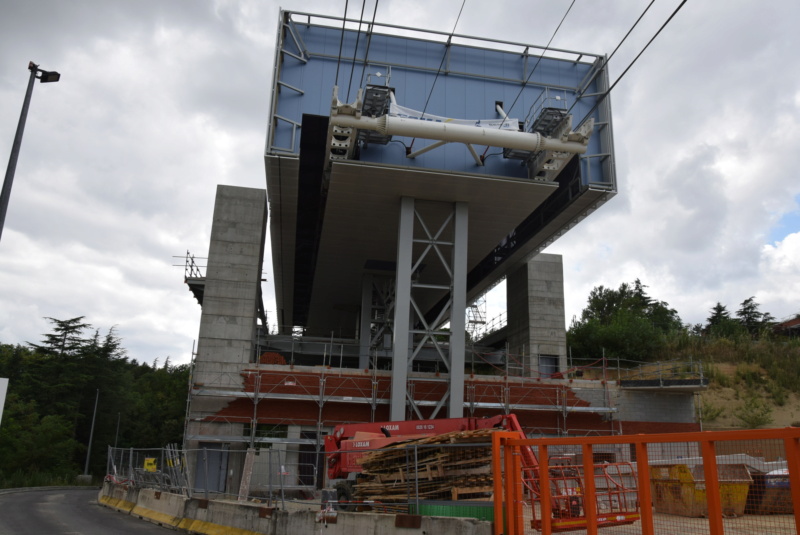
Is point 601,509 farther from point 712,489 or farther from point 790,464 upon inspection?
point 790,464

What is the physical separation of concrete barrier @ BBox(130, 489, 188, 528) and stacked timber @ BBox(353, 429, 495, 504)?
15.3ft

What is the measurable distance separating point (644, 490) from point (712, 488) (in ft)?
2.94

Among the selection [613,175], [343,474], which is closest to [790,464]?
[343,474]

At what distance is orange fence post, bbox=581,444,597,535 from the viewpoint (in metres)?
7.37

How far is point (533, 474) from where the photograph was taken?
37.2ft

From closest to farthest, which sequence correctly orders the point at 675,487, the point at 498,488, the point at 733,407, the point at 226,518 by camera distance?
the point at 675,487 < the point at 498,488 < the point at 226,518 < the point at 733,407

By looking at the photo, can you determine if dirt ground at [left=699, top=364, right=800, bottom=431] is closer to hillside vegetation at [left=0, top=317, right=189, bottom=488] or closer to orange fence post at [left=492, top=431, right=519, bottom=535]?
orange fence post at [left=492, top=431, right=519, bottom=535]

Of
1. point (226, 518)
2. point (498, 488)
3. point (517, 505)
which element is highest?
point (498, 488)

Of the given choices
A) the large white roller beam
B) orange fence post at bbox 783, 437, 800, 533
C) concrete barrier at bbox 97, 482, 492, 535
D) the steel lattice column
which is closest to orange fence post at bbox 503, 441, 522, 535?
concrete barrier at bbox 97, 482, 492, 535

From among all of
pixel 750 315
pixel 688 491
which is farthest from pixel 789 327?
pixel 688 491

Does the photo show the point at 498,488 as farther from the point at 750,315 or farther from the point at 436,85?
the point at 750,315

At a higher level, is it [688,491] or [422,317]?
[422,317]

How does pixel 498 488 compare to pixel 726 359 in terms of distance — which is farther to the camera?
pixel 726 359

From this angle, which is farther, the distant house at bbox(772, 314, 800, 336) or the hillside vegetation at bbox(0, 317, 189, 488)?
the distant house at bbox(772, 314, 800, 336)
